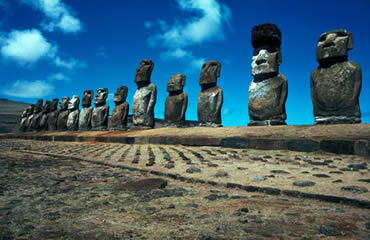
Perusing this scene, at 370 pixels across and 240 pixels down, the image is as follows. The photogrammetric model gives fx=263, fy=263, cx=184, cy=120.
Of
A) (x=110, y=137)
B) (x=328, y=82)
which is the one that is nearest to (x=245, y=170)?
(x=328, y=82)

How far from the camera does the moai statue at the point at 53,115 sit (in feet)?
63.1

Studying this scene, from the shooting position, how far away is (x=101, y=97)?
14.7 meters

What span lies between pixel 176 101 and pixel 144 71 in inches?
104

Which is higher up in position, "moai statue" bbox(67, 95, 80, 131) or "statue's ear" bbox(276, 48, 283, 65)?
"statue's ear" bbox(276, 48, 283, 65)

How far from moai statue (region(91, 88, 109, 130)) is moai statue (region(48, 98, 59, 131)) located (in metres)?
6.23

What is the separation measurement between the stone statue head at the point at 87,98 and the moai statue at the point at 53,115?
4288 millimetres

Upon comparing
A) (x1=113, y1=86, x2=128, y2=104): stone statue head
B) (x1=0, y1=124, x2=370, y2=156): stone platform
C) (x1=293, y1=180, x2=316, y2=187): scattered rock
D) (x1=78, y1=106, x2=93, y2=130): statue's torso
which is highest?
(x1=113, y1=86, x2=128, y2=104): stone statue head

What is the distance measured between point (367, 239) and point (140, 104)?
11.2 metres

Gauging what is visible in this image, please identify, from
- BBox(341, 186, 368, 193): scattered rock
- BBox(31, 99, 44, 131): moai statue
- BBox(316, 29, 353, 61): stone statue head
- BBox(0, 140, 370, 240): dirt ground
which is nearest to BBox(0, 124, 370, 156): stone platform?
BBox(0, 140, 370, 240): dirt ground

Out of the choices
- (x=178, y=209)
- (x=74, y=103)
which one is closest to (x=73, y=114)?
(x=74, y=103)

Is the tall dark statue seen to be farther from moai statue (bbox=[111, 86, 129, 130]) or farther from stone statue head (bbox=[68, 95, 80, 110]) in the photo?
moai statue (bbox=[111, 86, 129, 130])

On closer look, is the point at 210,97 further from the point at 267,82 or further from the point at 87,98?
the point at 87,98

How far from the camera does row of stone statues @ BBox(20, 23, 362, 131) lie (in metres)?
6.46

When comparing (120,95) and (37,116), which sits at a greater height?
(120,95)
